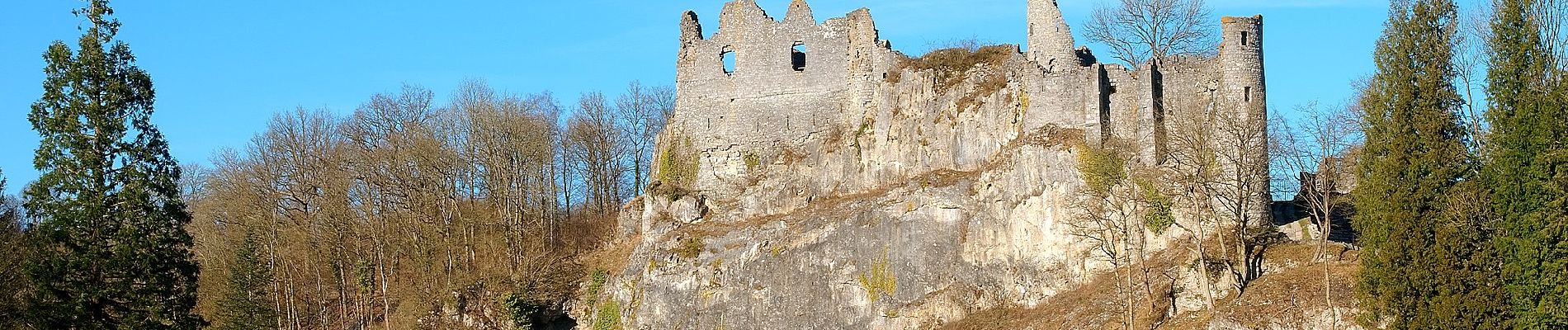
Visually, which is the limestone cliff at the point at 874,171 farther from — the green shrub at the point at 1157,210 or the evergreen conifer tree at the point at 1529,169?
the evergreen conifer tree at the point at 1529,169

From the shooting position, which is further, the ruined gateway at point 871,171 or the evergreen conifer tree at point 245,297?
the evergreen conifer tree at point 245,297

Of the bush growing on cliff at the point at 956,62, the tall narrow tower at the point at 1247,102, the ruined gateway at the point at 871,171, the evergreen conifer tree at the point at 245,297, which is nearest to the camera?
the tall narrow tower at the point at 1247,102

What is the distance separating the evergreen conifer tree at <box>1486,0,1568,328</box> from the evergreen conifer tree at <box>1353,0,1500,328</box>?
0.46 metres

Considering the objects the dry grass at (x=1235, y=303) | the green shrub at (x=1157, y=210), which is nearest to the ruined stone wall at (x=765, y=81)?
the dry grass at (x=1235, y=303)

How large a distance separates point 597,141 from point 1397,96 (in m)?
30.9

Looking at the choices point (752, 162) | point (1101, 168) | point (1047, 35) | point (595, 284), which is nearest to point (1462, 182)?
point (1101, 168)

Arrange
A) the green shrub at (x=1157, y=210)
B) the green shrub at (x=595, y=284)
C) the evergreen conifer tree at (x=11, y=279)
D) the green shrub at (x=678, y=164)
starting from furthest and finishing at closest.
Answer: the green shrub at (x=678, y=164) → the green shrub at (x=595, y=284) → the green shrub at (x=1157, y=210) → the evergreen conifer tree at (x=11, y=279)

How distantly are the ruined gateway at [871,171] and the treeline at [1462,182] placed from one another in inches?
215

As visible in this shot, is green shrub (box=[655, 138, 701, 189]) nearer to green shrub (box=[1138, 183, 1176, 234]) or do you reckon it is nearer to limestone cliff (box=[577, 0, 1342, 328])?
limestone cliff (box=[577, 0, 1342, 328])

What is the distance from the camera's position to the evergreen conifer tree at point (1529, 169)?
29828mm

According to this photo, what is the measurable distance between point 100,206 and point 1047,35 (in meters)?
21.4

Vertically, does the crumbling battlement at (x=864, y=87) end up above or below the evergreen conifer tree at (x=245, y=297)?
above

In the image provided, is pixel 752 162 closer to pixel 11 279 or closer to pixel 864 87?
pixel 864 87

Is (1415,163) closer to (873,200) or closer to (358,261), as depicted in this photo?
(873,200)
